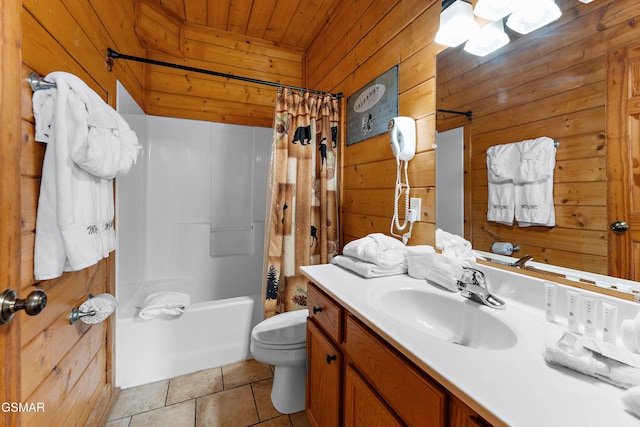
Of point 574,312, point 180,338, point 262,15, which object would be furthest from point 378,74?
point 180,338

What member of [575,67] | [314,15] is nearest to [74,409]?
[575,67]

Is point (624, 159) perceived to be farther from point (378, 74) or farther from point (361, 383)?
point (378, 74)

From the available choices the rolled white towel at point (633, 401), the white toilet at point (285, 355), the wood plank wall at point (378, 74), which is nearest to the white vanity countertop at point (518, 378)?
the rolled white towel at point (633, 401)

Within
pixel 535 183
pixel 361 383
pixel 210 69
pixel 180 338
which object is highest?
pixel 210 69

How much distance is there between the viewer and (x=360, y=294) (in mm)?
958

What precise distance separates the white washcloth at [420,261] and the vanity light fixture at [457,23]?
2.89 ft

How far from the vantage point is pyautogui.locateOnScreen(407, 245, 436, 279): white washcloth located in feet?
3.65

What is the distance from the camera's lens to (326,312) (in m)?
1.07

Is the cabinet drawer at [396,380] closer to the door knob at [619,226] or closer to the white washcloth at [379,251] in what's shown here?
the white washcloth at [379,251]

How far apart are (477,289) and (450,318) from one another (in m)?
0.14

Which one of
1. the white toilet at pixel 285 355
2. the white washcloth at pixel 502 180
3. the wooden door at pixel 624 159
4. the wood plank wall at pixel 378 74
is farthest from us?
the white toilet at pixel 285 355

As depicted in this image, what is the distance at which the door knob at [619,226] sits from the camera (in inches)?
27.2

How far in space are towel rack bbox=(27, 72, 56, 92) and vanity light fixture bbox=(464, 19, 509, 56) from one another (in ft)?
5.08

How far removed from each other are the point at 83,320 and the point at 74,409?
404 millimetres
